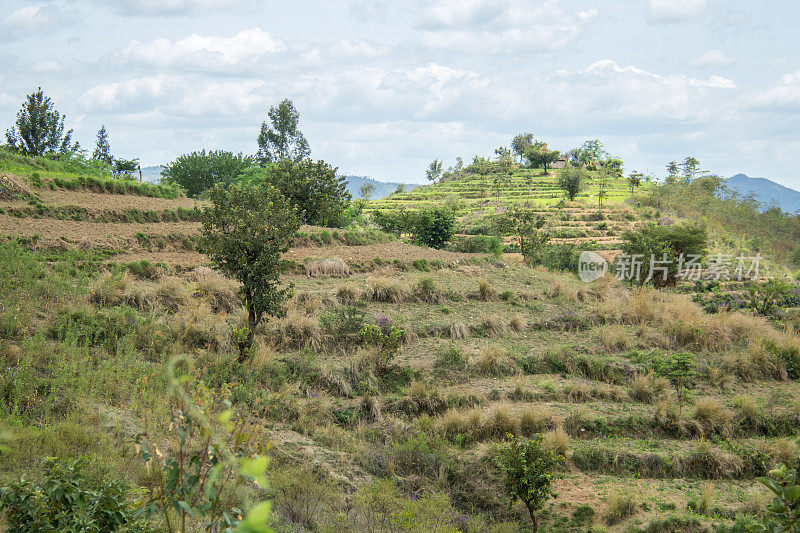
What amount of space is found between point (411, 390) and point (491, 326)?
4093mm

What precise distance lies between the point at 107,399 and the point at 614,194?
58720 millimetres

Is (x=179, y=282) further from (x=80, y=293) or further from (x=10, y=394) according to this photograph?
(x=10, y=394)

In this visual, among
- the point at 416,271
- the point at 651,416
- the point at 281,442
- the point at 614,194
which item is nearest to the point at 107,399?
the point at 281,442

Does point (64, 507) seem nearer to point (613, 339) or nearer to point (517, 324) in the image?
point (517, 324)

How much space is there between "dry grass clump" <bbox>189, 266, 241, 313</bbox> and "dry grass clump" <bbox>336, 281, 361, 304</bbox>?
2358mm

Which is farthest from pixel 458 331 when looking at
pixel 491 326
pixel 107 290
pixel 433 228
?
pixel 433 228

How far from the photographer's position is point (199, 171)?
39.5 m

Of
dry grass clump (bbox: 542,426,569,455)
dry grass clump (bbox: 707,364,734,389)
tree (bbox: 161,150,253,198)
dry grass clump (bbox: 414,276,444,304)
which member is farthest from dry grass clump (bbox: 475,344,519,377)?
tree (bbox: 161,150,253,198)

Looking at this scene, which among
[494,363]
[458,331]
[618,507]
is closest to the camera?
[618,507]

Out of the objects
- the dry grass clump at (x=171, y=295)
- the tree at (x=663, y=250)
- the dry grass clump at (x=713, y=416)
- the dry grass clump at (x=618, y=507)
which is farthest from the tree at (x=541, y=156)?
the dry grass clump at (x=618, y=507)

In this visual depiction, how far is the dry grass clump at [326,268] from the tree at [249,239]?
489 centimetres

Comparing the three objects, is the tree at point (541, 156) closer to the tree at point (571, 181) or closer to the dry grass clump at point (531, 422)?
the tree at point (571, 181)

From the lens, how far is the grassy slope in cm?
629

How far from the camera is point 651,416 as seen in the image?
31.4ft
